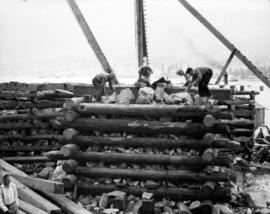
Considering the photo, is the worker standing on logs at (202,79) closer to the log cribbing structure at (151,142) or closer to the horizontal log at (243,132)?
the log cribbing structure at (151,142)

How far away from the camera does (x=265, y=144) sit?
18.4 m

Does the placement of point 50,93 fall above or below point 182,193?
above

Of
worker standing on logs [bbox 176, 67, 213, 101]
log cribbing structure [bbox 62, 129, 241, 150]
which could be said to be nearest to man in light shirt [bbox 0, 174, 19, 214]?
log cribbing structure [bbox 62, 129, 241, 150]

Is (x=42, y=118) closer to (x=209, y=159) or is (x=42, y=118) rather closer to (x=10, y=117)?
(x=10, y=117)

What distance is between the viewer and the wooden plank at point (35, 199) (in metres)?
9.36

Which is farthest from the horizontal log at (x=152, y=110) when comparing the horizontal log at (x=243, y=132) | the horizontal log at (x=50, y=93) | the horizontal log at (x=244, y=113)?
the horizontal log at (x=243, y=132)

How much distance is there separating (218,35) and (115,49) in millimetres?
63196

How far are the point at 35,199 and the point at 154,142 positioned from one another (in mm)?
3272

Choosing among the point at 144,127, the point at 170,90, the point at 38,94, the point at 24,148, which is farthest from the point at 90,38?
the point at 144,127

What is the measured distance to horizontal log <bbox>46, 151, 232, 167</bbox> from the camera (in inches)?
412

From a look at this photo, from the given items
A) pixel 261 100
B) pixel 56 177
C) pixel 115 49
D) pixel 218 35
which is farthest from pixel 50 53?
pixel 56 177

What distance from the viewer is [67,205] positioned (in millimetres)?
9867

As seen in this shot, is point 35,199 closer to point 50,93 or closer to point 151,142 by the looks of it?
point 151,142

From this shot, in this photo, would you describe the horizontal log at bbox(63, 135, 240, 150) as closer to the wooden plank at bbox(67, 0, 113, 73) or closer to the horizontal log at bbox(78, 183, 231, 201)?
the horizontal log at bbox(78, 183, 231, 201)
